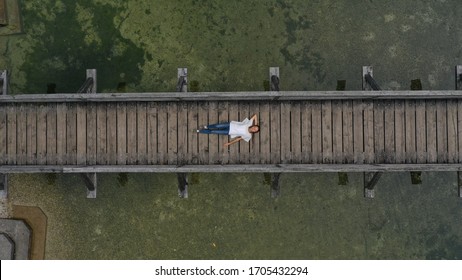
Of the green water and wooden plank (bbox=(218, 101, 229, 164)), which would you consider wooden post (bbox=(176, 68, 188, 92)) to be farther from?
wooden plank (bbox=(218, 101, 229, 164))

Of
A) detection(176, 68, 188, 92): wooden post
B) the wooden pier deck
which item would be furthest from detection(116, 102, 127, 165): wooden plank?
detection(176, 68, 188, 92): wooden post

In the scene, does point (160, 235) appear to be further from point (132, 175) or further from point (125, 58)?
point (125, 58)

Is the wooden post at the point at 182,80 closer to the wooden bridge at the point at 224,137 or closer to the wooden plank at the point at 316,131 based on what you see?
the wooden bridge at the point at 224,137

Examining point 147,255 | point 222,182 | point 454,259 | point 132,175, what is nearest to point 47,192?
point 132,175

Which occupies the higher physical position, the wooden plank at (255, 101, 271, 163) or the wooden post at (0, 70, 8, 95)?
the wooden post at (0, 70, 8, 95)

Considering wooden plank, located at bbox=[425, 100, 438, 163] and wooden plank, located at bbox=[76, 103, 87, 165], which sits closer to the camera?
wooden plank, located at bbox=[425, 100, 438, 163]

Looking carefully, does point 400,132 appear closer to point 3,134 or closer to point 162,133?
point 162,133
